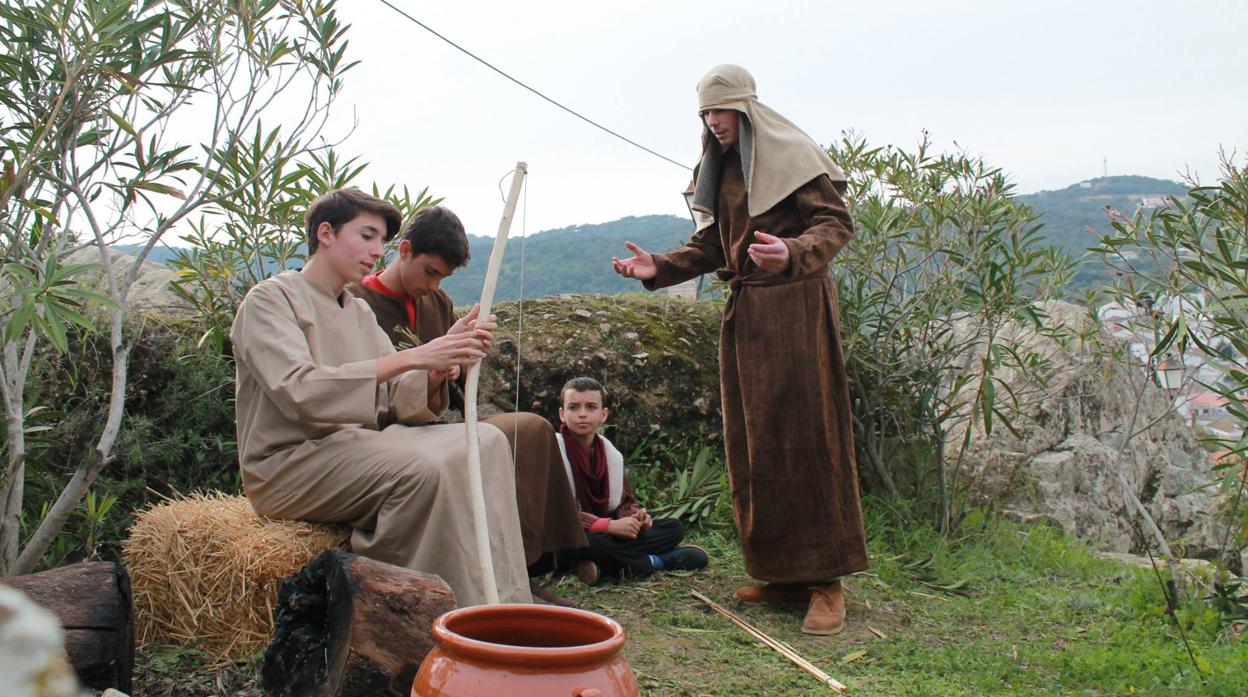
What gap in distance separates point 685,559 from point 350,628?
255 centimetres

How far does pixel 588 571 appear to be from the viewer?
4.54 metres

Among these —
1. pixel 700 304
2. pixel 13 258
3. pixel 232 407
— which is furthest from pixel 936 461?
pixel 13 258

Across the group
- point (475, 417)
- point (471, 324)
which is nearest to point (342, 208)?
point (471, 324)

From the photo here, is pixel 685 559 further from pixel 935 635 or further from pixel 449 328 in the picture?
pixel 449 328

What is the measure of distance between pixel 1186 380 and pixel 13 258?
475cm

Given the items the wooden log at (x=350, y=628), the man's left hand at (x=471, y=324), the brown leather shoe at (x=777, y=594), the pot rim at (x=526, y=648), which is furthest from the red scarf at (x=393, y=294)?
the pot rim at (x=526, y=648)

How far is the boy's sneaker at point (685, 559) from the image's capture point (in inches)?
191

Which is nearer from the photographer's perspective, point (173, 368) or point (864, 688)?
point (864, 688)

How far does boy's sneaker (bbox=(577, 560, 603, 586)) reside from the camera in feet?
14.9

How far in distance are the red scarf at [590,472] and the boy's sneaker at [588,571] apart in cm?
27

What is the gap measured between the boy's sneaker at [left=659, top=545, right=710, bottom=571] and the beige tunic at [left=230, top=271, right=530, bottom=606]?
1591 millimetres

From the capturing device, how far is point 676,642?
3906 millimetres

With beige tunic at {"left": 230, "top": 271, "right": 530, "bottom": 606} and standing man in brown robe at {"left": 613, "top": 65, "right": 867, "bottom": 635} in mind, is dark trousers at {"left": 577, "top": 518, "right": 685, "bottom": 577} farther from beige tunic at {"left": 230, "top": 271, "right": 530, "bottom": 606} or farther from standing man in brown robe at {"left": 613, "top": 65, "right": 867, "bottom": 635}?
beige tunic at {"left": 230, "top": 271, "right": 530, "bottom": 606}

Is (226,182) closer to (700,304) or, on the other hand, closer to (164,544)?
(164,544)
